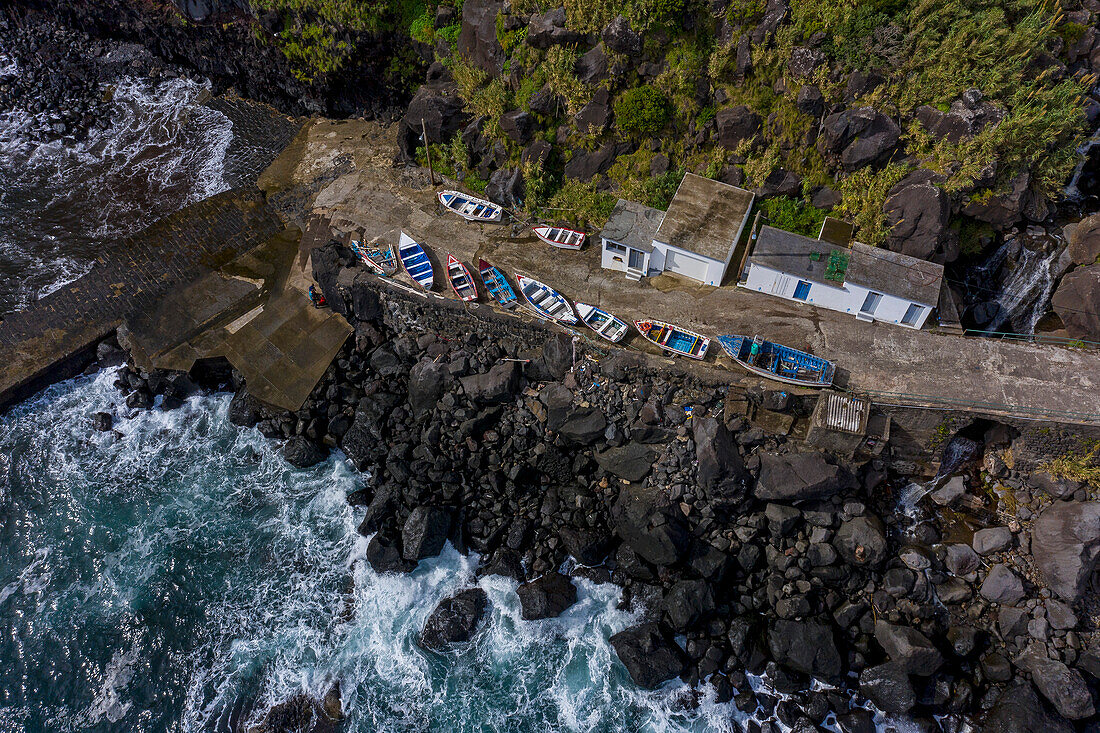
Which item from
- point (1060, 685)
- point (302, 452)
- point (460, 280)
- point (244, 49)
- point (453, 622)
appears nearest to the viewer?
point (1060, 685)

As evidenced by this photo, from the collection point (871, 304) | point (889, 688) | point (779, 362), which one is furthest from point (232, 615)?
point (871, 304)

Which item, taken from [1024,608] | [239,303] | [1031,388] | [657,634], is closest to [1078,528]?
[1024,608]

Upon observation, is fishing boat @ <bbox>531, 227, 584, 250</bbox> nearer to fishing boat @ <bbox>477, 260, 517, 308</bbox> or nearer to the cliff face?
fishing boat @ <bbox>477, 260, 517, 308</bbox>

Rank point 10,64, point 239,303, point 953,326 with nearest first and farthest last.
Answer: point 953,326 < point 239,303 < point 10,64

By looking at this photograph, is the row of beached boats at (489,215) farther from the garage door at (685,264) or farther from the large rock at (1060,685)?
the large rock at (1060,685)

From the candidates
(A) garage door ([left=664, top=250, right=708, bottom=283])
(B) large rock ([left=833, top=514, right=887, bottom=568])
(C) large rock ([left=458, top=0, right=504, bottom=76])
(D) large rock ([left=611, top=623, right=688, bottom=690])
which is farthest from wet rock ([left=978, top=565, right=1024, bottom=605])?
(C) large rock ([left=458, top=0, right=504, bottom=76])

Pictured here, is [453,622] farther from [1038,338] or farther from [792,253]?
[1038,338]

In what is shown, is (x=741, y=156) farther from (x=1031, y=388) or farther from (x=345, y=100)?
(x=345, y=100)
